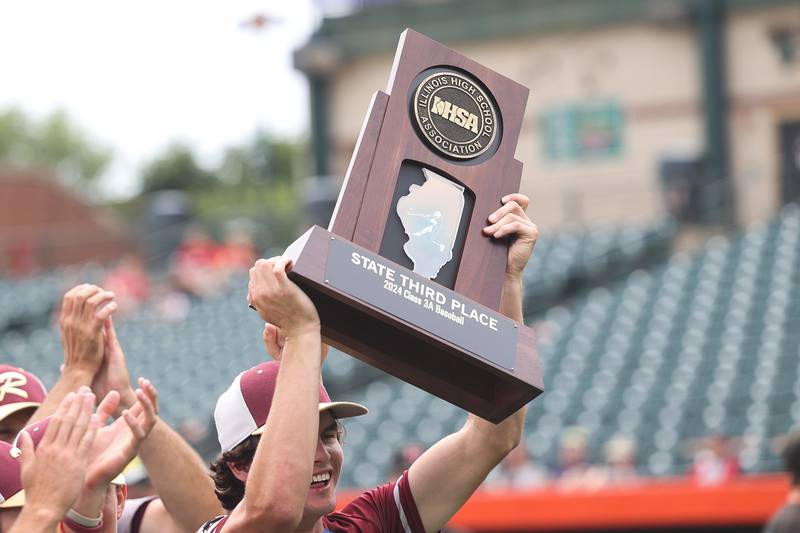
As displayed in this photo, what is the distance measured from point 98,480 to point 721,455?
7.56m

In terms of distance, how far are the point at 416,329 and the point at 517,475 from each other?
7.63 meters

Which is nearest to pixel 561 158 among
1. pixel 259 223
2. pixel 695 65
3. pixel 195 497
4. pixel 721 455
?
pixel 695 65

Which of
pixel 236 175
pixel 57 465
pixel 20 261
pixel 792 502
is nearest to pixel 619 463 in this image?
pixel 792 502

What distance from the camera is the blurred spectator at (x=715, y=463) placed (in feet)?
31.7

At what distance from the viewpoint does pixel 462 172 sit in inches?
123

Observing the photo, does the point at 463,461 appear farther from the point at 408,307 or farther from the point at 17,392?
the point at 17,392

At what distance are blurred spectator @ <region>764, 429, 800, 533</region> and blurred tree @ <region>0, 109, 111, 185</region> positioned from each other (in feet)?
234

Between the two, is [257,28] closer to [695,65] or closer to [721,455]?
[695,65]

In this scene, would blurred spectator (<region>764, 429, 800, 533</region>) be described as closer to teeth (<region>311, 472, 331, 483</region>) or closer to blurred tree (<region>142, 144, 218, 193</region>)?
teeth (<region>311, 472, 331, 483</region>)

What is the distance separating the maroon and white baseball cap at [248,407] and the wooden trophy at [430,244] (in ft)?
0.64

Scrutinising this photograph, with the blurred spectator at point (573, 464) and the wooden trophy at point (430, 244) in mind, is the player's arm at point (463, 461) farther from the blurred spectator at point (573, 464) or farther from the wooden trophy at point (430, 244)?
the blurred spectator at point (573, 464)

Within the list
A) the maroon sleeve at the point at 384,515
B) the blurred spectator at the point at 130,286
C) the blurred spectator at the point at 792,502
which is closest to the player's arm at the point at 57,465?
the maroon sleeve at the point at 384,515

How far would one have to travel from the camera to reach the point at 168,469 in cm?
377

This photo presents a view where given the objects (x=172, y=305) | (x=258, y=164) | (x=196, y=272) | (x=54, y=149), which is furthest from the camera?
(x=54, y=149)
